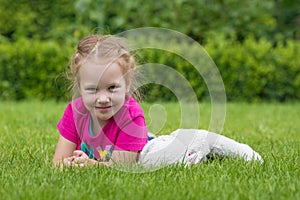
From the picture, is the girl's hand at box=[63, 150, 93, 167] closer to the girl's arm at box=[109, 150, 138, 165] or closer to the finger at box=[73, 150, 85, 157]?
the finger at box=[73, 150, 85, 157]

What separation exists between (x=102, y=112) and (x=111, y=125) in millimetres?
135

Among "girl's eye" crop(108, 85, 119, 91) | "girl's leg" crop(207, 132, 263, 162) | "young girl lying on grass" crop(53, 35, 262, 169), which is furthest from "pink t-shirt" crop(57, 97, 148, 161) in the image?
"girl's leg" crop(207, 132, 263, 162)

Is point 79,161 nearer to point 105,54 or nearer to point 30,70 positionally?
point 105,54

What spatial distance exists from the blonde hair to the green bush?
4584mm

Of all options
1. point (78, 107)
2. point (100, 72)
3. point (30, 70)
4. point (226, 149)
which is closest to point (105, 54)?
point (100, 72)

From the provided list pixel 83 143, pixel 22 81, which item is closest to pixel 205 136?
A: pixel 83 143

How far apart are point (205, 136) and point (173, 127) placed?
1556 mm

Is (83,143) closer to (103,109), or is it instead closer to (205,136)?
(103,109)

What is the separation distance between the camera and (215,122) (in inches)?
174

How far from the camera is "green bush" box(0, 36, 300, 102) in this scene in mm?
8008

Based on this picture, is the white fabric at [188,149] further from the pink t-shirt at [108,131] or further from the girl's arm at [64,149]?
the girl's arm at [64,149]

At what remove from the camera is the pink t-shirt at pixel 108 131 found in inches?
120

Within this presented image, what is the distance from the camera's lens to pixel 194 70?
7.95 meters

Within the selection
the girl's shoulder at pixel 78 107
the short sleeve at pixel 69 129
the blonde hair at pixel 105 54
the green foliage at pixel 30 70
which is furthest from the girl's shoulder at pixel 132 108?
the green foliage at pixel 30 70
